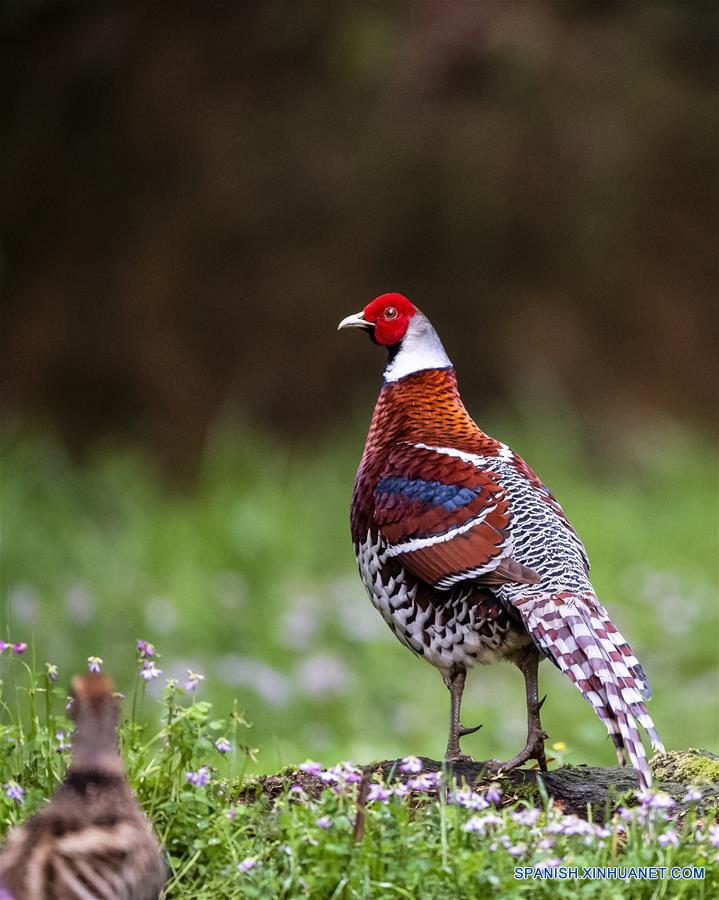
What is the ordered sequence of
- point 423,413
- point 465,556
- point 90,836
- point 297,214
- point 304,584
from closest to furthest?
point 90,836 < point 465,556 < point 423,413 < point 304,584 < point 297,214

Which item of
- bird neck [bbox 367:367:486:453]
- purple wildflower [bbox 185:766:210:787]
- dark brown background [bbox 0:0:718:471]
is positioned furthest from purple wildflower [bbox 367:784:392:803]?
dark brown background [bbox 0:0:718:471]

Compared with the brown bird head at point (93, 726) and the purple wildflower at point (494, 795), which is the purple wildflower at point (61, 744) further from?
the purple wildflower at point (494, 795)

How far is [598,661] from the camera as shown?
3902 millimetres

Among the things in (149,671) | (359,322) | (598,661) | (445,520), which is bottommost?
(149,671)

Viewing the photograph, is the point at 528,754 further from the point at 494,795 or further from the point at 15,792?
the point at 15,792

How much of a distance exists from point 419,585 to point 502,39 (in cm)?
784

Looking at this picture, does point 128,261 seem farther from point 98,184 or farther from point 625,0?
point 625,0

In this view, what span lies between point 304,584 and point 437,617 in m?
4.98

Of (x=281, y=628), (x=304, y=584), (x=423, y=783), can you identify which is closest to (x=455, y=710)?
(x=423, y=783)

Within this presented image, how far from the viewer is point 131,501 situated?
998 centimetres

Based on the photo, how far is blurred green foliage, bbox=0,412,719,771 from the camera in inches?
301

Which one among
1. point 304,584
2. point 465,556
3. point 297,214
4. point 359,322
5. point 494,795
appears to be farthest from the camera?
point 297,214

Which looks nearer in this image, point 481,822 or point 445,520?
point 481,822

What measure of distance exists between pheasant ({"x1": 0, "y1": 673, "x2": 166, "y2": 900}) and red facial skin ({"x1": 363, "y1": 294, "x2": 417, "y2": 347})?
1783 mm
